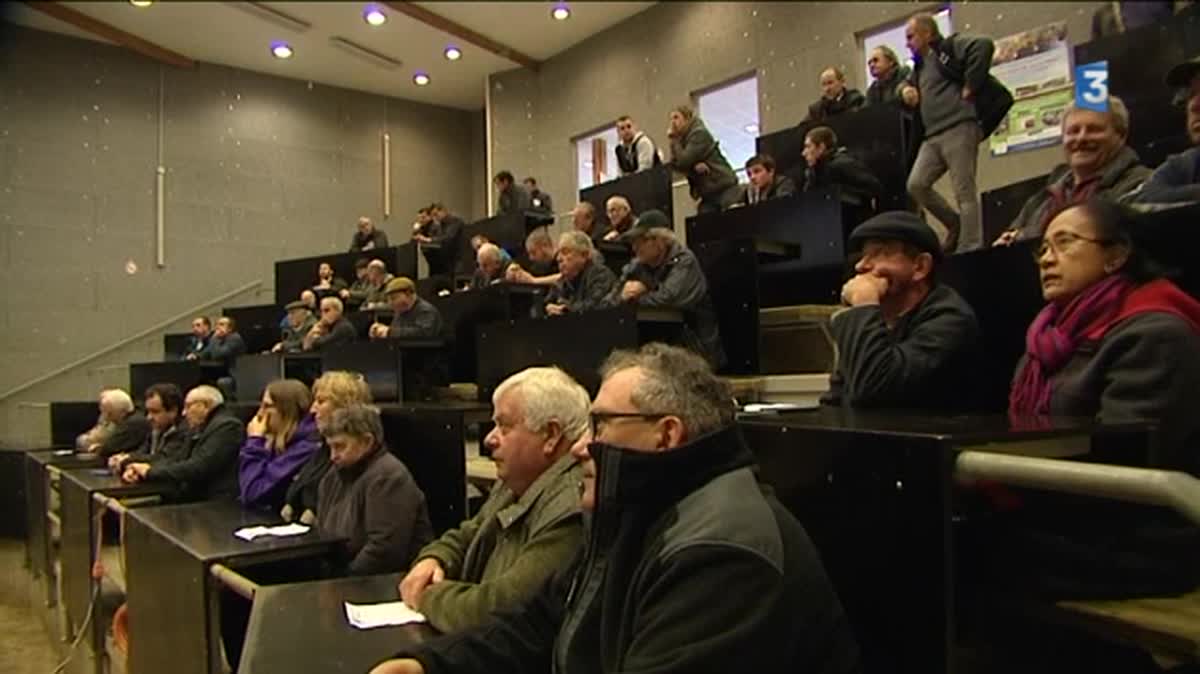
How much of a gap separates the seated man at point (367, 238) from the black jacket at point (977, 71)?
2555 mm

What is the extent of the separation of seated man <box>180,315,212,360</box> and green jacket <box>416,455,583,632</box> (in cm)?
368

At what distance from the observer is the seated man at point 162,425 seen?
147 inches

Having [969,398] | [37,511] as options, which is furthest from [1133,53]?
[37,511]

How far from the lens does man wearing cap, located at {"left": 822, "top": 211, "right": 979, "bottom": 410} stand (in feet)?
5.00

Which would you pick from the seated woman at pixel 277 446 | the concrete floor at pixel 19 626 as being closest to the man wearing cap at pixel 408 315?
the seated woman at pixel 277 446

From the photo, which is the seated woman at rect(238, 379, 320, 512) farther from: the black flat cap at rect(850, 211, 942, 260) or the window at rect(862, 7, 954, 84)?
the window at rect(862, 7, 954, 84)

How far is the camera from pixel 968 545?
3.40ft

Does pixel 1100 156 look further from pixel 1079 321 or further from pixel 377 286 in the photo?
pixel 377 286

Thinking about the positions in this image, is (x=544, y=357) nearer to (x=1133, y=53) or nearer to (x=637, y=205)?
(x=637, y=205)

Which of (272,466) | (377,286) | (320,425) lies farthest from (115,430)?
(320,425)

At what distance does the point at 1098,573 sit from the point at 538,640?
30.6 inches

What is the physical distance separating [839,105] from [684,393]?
3.78 meters

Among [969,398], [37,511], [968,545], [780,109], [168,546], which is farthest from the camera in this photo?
[780,109]

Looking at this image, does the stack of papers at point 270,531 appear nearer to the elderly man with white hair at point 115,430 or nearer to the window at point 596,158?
the elderly man with white hair at point 115,430
